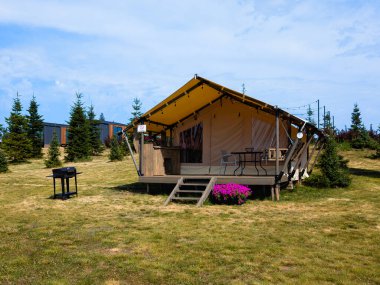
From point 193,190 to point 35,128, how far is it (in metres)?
22.9

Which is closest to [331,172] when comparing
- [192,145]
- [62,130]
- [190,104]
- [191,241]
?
[192,145]

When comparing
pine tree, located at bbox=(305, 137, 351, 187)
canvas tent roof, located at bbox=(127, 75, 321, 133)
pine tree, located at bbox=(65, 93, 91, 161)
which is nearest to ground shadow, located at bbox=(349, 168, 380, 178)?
pine tree, located at bbox=(305, 137, 351, 187)

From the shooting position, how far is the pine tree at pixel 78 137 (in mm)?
25469

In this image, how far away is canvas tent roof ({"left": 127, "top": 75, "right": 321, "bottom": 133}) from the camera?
1047cm

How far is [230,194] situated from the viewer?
938cm

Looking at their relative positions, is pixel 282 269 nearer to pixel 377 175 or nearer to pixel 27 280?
pixel 27 280

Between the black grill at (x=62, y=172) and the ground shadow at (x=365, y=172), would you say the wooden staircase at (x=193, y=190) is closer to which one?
the black grill at (x=62, y=172)

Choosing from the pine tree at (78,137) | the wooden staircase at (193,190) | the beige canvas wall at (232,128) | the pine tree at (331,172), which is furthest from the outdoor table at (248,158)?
the pine tree at (78,137)

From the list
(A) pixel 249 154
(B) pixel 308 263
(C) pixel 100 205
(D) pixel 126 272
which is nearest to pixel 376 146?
(A) pixel 249 154

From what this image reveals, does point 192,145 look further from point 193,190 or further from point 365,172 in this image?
point 365,172

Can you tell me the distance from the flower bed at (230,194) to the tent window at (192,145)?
349 centimetres

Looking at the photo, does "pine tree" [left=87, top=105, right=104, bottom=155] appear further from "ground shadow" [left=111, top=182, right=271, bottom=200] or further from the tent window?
the tent window

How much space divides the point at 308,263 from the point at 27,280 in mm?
3451

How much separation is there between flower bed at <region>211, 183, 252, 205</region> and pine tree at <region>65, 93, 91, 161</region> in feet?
56.8
